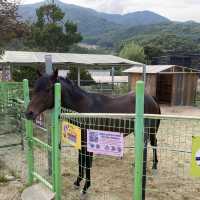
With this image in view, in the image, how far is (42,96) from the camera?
13.3 feet

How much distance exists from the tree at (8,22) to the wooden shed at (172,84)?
894 cm

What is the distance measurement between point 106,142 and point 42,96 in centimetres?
124

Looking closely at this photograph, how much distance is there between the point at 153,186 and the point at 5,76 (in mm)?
9476

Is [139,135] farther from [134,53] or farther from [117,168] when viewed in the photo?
[134,53]

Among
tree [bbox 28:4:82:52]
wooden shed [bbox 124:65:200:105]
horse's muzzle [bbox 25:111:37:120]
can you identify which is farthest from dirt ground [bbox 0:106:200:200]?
tree [bbox 28:4:82:52]

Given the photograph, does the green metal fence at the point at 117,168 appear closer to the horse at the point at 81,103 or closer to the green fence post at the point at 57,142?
the green fence post at the point at 57,142

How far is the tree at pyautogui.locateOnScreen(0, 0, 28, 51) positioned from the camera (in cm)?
697

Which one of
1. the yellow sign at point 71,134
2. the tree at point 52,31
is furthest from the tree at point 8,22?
the tree at point 52,31

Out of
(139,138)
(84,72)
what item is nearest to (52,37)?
(84,72)

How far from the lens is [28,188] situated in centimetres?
443

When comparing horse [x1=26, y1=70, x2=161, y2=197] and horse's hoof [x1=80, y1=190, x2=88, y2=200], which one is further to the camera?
horse's hoof [x1=80, y1=190, x2=88, y2=200]

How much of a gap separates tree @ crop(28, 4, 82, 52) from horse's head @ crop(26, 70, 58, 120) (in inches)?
1180

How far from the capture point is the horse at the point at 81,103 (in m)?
4.05

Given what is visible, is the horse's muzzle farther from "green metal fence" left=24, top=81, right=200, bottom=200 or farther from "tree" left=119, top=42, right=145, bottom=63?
"tree" left=119, top=42, right=145, bottom=63
